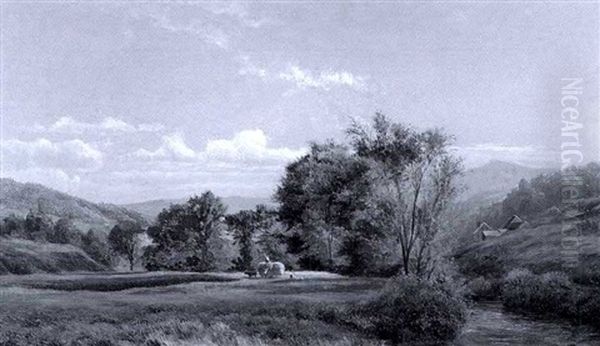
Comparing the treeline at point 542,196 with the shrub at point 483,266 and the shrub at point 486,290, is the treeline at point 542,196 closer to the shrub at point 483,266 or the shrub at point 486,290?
the shrub at point 483,266

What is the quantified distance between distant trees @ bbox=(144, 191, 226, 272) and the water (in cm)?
3868

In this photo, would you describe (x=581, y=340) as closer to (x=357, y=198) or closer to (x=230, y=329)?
(x=230, y=329)

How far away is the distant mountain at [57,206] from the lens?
322 ft

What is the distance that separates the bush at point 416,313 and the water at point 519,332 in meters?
1.03

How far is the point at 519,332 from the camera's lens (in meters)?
30.3

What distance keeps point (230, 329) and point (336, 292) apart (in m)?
13.3

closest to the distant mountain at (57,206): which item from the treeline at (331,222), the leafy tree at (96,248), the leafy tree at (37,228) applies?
the leafy tree at (96,248)

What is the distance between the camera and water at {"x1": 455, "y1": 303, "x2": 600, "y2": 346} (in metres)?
27.2

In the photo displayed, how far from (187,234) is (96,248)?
22.3m

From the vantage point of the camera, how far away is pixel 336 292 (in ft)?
108

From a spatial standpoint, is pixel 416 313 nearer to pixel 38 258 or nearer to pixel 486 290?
pixel 486 290

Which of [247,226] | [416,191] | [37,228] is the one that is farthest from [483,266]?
[37,228]

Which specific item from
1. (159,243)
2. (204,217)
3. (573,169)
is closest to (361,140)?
(204,217)

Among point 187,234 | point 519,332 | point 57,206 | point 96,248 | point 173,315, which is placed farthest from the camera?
point 57,206
